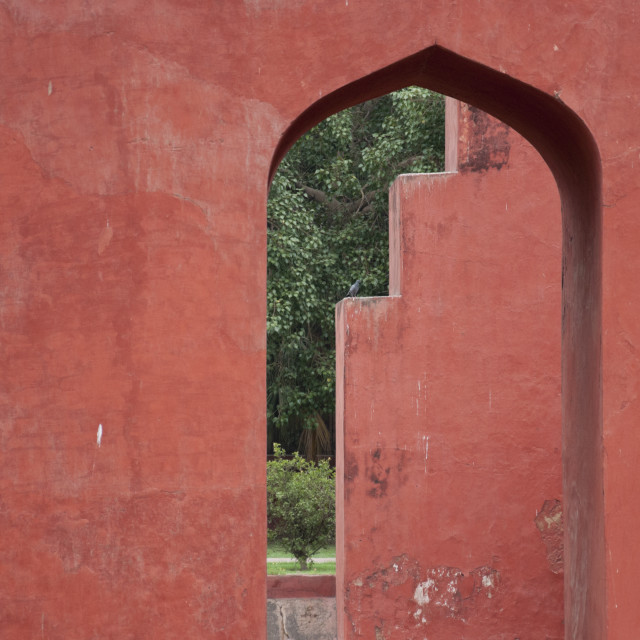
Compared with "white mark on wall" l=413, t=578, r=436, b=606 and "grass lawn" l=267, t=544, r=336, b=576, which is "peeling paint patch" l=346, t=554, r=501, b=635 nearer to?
"white mark on wall" l=413, t=578, r=436, b=606

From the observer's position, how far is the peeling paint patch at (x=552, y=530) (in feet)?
19.1

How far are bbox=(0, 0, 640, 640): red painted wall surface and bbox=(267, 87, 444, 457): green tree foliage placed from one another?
782 cm

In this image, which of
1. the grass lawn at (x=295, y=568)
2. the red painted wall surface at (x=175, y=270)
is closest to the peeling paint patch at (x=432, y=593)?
the red painted wall surface at (x=175, y=270)

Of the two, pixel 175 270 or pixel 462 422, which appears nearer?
pixel 175 270

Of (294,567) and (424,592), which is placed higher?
(424,592)

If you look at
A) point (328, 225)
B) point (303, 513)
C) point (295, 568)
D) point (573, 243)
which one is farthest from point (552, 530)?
point (328, 225)

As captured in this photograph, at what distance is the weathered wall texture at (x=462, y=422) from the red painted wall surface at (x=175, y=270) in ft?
8.31

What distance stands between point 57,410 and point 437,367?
3189 millimetres

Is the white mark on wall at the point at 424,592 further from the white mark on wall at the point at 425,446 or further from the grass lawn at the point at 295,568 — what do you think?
the grass lawn at the point at 295,568

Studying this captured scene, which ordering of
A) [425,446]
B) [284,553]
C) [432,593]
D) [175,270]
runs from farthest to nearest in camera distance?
[284,553], [425,446], [432,593], [175,270]

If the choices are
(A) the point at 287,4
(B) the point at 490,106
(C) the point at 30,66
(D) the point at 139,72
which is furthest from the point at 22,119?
(B) the point at 490,106

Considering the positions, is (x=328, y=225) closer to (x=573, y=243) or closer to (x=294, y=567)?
(x=294, y=567)

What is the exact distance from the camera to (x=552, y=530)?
19.2ft

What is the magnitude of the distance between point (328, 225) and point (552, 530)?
7.73m
